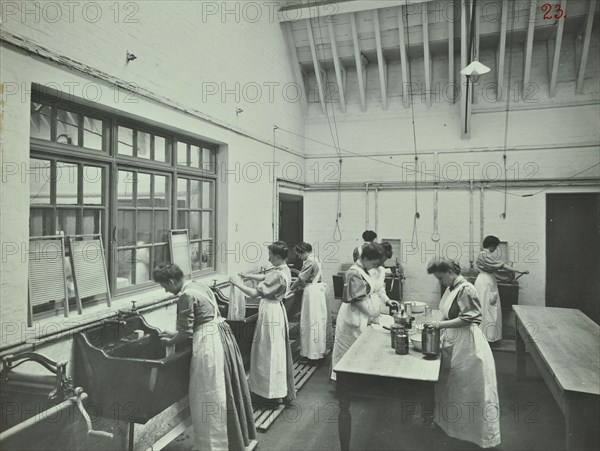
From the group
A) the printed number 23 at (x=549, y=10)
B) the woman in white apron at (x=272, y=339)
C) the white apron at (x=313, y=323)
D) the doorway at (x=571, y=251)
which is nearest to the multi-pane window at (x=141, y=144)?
the woman in white apron at (x=272, y=339)

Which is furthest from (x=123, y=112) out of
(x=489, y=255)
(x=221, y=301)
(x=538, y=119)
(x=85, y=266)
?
(x=538, y=119)

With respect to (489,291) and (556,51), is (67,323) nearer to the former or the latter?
(489,291)

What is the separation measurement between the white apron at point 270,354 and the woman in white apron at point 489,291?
12.2ft

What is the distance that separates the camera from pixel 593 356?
364 centimetres

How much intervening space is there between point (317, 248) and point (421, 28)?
473 cm

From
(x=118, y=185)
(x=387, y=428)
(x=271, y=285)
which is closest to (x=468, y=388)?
(x=387, y=428)

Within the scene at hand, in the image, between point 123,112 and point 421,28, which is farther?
point 421,28

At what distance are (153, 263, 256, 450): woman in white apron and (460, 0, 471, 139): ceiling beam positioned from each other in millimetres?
6193

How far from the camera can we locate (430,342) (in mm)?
3582

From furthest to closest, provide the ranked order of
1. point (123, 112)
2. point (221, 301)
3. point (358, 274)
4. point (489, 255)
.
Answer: point (489, 255), point (221, 301), point (358, 274), point (123, 112)

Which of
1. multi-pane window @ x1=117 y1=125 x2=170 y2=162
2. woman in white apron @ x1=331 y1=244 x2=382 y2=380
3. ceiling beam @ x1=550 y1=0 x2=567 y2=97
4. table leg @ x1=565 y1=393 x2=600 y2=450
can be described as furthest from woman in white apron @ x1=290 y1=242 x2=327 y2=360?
ceiling beam @ x1=550 y1=0 x2=567 y2=97

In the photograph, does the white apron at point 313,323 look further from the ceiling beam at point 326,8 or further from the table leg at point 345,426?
the ceiling beam at point 326,8

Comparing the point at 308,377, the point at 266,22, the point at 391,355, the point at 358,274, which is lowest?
the point at 308,377

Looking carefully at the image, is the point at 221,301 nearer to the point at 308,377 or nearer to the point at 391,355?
the point at 308,377
